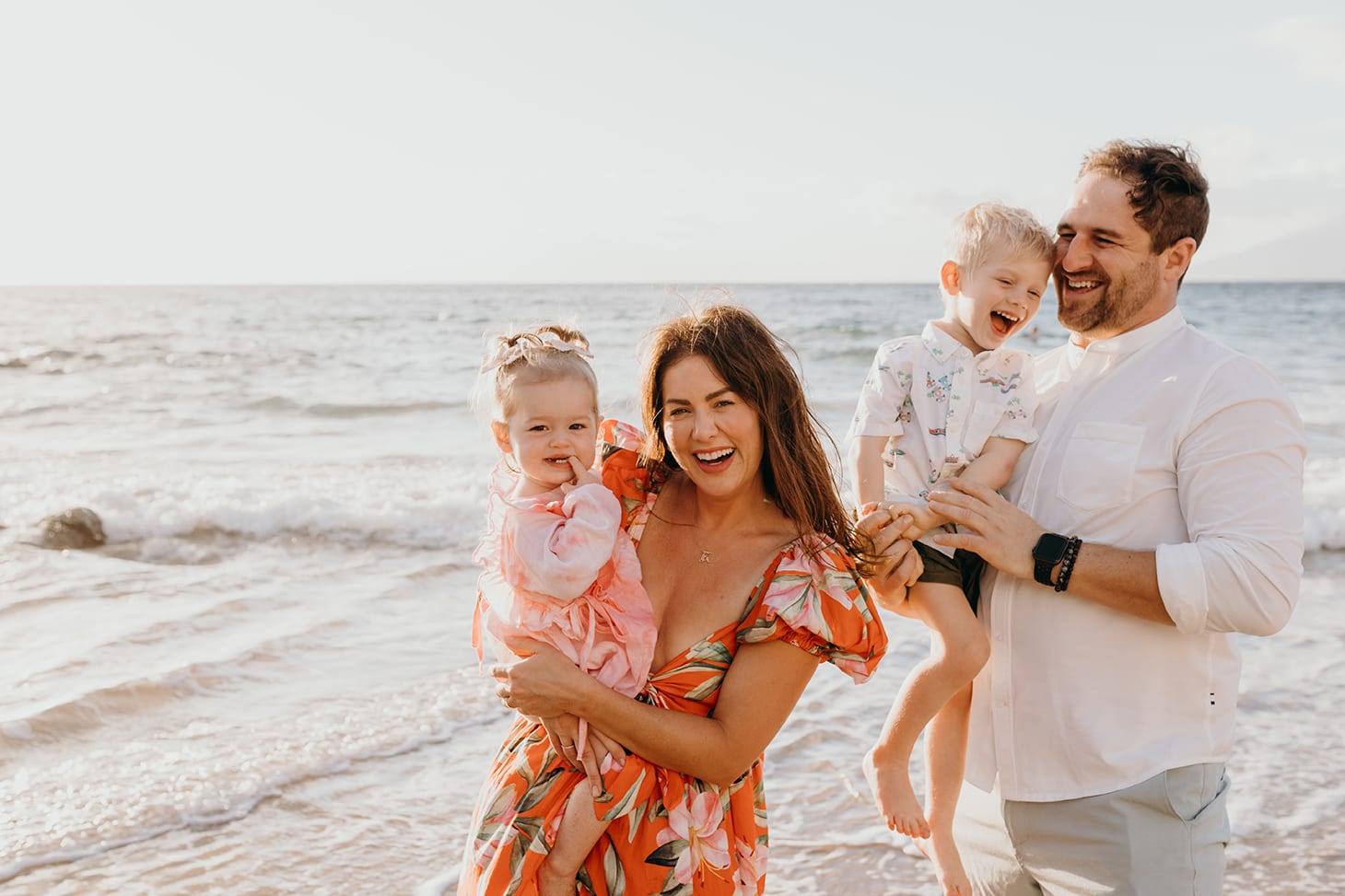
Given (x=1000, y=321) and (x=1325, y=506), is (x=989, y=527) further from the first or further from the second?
(x=1325, y=506)

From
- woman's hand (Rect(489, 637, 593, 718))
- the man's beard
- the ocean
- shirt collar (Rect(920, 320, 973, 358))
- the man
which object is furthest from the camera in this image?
the ocean

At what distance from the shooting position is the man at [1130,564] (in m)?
2.61

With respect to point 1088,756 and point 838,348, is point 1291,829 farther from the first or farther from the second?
point 838,348

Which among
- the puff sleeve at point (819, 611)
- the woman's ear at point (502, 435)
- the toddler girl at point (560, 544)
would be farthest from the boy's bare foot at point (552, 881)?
the woman's ear at point (502, 435)

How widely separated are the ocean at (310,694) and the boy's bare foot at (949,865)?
104 centimetres

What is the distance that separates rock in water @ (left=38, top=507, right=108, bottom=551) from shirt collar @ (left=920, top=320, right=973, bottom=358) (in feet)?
26.0

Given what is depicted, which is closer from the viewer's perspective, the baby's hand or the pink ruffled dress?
the pink ruffled dress

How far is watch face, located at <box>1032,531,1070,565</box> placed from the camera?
273 centimetres

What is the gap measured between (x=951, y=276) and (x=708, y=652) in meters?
1.58

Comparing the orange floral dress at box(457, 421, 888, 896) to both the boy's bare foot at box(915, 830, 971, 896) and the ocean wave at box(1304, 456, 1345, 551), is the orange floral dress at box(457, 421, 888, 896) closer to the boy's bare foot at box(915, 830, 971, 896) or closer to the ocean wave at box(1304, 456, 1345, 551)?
the boy's bare foot at box(915, 830, 971, 896)

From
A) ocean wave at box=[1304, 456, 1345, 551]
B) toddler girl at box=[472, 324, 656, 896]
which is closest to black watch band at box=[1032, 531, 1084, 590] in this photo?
toddler girl at box=[472, 324, 656, 896]

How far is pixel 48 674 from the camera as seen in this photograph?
5.78 metres

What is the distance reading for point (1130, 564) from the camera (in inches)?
105

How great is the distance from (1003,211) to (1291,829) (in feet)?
9.96
